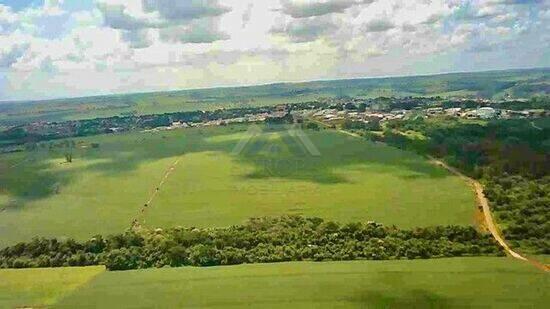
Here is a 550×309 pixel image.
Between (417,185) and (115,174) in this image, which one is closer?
(417,185)

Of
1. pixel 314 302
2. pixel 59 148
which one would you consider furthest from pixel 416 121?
pixel 314 302

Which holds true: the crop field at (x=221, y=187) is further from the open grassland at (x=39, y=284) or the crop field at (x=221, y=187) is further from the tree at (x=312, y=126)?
the tree at (x=312, y=126)

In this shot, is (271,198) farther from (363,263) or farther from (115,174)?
(115,174)

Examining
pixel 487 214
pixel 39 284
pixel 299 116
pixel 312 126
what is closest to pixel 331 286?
pixel 39 284

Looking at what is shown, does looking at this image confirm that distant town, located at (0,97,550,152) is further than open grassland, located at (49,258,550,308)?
Yes

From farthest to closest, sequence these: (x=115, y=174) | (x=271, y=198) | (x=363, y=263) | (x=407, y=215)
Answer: (x=115, y=174)
(x=271, y=198)
(x=407, y=215)
(x=363, y=263)

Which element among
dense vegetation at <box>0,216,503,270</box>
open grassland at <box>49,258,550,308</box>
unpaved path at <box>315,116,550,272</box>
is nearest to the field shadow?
unpaved path at <box>315,116,550,272</box>

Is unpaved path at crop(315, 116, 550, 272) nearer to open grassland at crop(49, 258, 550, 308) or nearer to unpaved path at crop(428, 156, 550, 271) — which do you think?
unpaved path at crop(428, 156, 550, 271)
